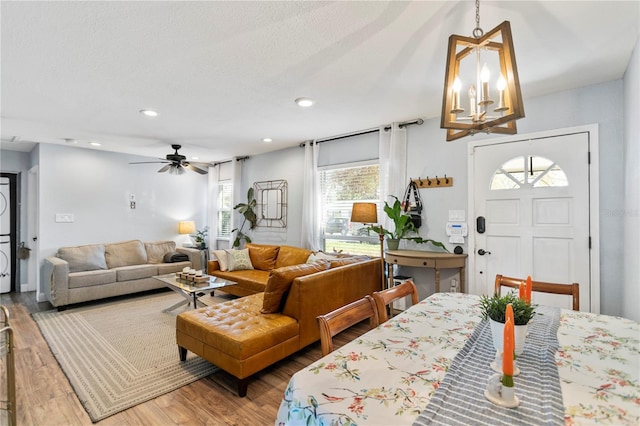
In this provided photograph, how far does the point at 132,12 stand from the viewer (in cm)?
178

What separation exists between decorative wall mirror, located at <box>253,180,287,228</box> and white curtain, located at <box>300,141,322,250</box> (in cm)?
65

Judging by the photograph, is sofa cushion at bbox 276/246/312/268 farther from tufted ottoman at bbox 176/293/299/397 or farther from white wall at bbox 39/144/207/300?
white wall at bbox 39/144/207/300

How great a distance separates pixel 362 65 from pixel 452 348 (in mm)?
2099

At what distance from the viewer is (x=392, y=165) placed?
13.2 ft

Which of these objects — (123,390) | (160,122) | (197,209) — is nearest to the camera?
(123,390)

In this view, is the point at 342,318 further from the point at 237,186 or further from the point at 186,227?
the point at 186,227

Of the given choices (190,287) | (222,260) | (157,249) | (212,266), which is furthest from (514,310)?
(157,249)

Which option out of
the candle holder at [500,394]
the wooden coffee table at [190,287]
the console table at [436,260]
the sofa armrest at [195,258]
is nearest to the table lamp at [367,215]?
the console table at [436,260]

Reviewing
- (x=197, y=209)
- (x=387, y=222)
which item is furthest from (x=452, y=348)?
(x=197, y=209)

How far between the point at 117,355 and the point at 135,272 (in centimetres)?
229

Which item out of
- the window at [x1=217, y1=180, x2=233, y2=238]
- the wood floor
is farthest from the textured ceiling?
the window at [x1=217, y1=180, x2=233, y2=238]

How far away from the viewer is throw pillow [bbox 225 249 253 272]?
4859mm

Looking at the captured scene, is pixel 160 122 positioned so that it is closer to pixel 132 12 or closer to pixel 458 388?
pixel 132 12

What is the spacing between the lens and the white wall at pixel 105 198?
195 inches
